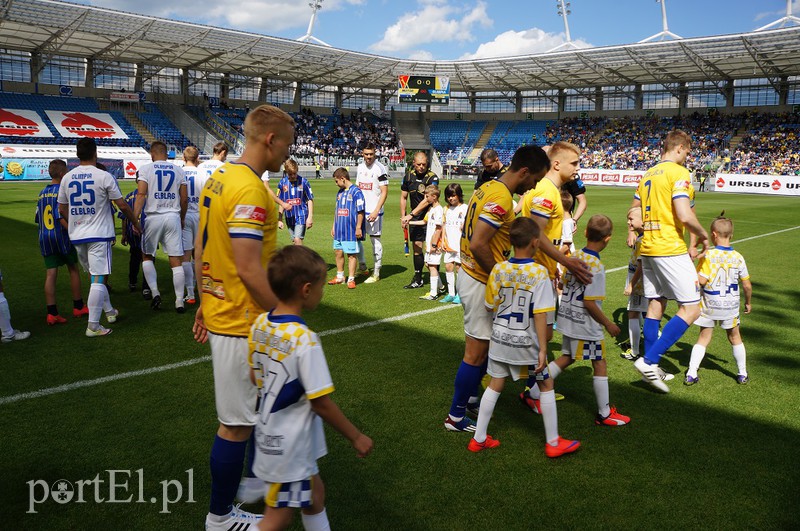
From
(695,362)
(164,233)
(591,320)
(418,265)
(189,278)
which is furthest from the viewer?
(418,265)

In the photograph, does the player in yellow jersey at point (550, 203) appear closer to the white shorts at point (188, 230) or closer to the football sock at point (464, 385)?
the football sock at point (464, 385)

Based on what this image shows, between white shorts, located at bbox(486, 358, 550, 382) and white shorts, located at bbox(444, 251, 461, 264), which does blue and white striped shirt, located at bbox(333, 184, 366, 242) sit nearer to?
white shorts, located at bbox(444, 251, 461, 264)

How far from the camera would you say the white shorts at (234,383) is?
2.87 m

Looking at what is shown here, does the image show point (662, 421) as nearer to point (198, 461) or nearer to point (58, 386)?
point (198, 461)

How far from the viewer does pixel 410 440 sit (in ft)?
13.7

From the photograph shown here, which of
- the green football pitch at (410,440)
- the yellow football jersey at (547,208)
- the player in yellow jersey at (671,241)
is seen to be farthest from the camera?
the player in yellow jersey at (671,241)

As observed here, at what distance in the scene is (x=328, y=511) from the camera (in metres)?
3.33

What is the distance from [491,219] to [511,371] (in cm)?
109

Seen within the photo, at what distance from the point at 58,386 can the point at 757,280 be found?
36.7ft

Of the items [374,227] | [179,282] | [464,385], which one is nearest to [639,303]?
[464,385]

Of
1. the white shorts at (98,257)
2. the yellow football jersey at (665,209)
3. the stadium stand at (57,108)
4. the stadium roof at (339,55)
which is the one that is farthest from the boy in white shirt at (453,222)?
A: the stadium stand at (57,108)

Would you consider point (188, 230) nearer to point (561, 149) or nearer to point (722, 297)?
point (561, 149)

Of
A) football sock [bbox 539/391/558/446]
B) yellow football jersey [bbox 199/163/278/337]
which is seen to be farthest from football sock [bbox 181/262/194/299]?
football sock [bbox 539/391/558/446]

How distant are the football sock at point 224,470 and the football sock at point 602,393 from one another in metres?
2.85
